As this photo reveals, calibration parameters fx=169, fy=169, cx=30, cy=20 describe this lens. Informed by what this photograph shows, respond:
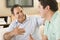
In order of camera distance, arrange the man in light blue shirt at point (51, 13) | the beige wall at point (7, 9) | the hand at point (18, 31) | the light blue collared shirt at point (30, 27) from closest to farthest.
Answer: the man in light blue shirt at point (51, 13)
the hand at point (18, 31)
the light blue collared shirt at point (30, 27)
the beige wall at point (7, 9)

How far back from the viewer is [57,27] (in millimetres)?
1607

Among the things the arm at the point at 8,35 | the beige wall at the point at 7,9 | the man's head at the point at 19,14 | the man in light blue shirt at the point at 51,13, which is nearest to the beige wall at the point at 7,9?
the beige wall at the point at 7,9

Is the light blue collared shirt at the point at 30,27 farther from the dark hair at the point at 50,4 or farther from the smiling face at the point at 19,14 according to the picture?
the dark hair at the point at 50,4

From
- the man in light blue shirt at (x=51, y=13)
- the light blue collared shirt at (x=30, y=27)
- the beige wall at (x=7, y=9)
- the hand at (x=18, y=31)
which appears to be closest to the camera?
the man in light blue shirt at (x=51, y=13)

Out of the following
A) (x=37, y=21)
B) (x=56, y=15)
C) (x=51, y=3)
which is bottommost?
(x=37, y=21)

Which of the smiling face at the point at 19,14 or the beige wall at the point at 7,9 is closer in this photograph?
the smiling face at the point at 19,14

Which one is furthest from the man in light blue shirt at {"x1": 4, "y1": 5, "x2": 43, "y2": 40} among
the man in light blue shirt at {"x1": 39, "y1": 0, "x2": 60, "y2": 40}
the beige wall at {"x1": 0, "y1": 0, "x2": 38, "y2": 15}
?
the beige wall at {"x1": 0, "y1": 0, "x2": 38, "y2": 15}

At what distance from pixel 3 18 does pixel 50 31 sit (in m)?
2.04

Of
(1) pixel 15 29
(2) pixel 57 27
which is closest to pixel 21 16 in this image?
(1) pixel 15 29

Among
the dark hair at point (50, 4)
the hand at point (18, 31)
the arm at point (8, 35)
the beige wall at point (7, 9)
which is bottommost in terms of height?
the arm at point (8, 35)

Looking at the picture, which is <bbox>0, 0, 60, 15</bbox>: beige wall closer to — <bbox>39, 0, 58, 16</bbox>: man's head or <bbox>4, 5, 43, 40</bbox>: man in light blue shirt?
<bbox>4, 5, 43, 40</bbox>: man in light blue shirt

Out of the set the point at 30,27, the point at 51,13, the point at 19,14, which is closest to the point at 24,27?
the point at 30,27

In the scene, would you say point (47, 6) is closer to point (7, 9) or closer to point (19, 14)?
point (19, 14)

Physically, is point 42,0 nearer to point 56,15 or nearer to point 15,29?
point 56,15
